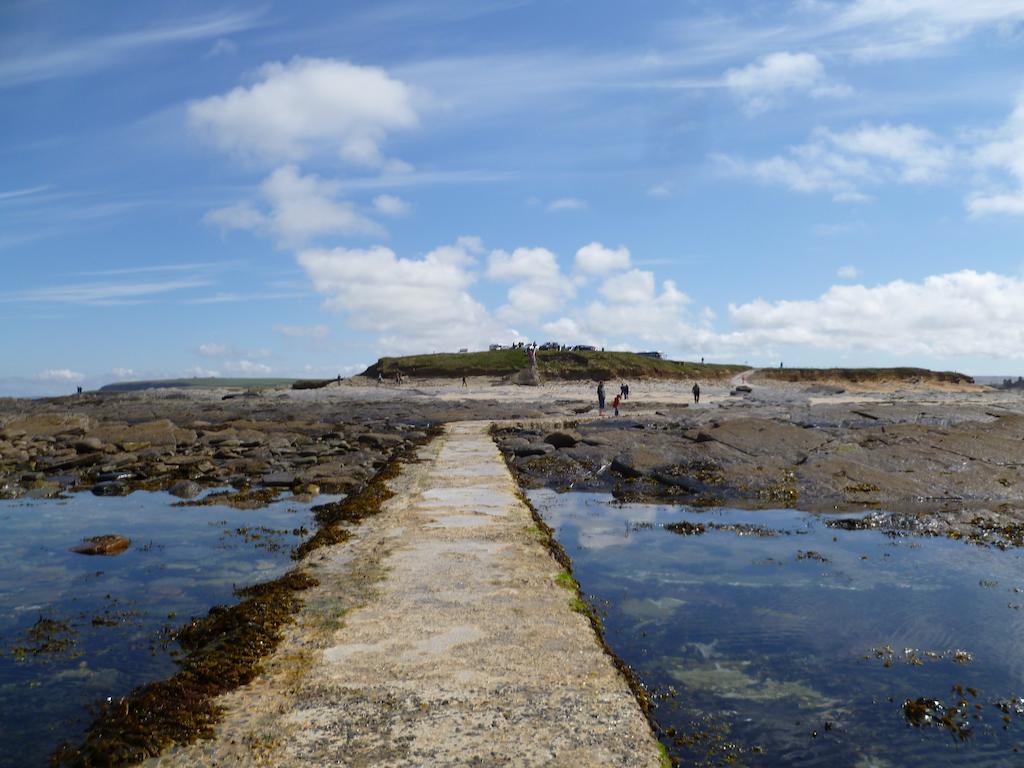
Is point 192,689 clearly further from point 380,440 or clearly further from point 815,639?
point 380,440

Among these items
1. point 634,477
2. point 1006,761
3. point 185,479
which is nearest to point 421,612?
point 1006,761

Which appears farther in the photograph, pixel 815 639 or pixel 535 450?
pixel 535 450

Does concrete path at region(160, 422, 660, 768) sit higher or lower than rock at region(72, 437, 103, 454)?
lower

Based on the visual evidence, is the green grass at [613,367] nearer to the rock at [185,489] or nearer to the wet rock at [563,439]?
the wet rock at [563,439]

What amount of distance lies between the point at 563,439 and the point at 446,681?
56.8 feet

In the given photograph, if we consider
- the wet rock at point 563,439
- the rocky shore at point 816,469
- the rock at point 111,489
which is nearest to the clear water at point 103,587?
the rock at point 111,489

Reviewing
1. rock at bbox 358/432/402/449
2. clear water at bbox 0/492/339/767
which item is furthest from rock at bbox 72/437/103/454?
rock at bbox 358/432/402/449

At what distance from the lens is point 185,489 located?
1748 centimetres

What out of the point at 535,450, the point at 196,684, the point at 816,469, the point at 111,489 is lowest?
the point at 111,489

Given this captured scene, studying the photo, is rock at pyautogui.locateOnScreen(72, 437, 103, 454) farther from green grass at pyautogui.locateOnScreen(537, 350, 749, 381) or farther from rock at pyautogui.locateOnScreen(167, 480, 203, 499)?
green grass at pyautogui.locateOnScreen(537, 350, 749, 381)

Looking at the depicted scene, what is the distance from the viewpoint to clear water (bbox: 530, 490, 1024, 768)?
5.69 m

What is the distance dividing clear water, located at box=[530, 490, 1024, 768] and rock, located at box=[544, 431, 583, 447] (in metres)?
9.37

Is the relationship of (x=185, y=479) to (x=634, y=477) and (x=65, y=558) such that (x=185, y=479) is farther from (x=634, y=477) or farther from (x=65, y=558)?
(x=634, y=477)

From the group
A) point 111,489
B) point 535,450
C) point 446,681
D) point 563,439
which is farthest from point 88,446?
point 446,681
